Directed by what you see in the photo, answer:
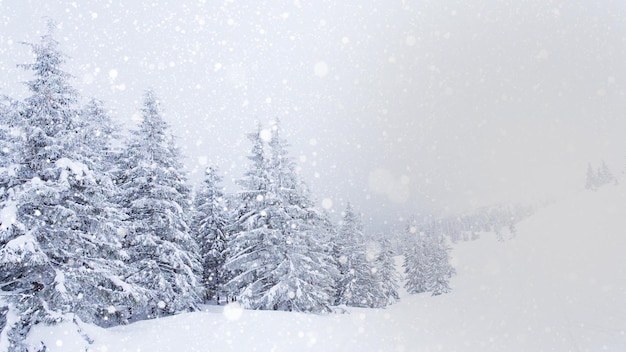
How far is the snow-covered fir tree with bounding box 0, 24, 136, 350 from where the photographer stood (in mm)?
10391

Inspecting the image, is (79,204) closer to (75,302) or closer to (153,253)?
(75,302)

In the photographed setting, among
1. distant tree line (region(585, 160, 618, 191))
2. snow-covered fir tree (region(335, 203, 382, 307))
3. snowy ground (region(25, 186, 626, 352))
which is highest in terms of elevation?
distant tree line (region(585, 160, 618, 191))

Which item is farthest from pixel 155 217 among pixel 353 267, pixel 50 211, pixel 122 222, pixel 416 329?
pixel 353 267

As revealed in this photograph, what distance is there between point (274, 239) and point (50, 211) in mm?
11336

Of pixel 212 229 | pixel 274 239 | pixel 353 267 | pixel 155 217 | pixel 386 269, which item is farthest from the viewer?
pixel 386 269

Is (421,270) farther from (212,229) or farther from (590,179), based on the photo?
(590,179)

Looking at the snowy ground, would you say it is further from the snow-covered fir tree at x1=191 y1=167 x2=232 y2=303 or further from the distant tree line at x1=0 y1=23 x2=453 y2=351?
the snow-covered fir tree at x1=191 y1=167 x2=232 y2=303

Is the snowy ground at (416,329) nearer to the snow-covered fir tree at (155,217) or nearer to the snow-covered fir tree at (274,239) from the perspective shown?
the snow-covered fir tree at (274,239)

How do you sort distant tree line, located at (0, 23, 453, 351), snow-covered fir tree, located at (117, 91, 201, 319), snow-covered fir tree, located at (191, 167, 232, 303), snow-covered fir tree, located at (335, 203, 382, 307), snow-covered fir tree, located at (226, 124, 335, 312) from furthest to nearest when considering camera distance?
snow-covered fir tree, located at (335, 203, 382, 307) < snow-covered fir tree, located at (191, 167, 232, 303) < snow-covered fir tree, located at (226, 124, 335, 312) < snow-covered fir tree, located at (117, 91, 201, 319) < distant tree line, located at (0, 23, 453, 351)

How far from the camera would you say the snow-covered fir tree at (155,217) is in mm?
17109

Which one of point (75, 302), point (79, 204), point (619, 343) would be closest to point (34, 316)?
point (75, 302)

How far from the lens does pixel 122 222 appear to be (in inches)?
567

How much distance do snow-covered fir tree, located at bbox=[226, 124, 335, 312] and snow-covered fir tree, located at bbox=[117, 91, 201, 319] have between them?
3083mm

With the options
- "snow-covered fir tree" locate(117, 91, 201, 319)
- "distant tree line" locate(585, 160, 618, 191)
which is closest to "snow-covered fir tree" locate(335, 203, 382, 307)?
"snow-covered fir tree" locate(117, 91, 201, 319)
